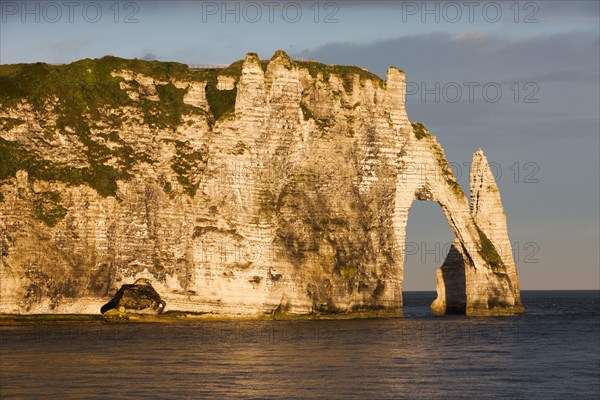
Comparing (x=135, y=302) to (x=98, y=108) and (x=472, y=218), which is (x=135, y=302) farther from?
(x=472, y=218)

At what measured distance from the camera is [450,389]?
57594 millimetres

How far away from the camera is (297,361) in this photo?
69.4 m

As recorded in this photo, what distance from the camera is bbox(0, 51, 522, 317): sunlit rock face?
98000mm

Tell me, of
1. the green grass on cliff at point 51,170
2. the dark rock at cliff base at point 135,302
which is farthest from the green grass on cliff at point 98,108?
the dark rock at cliff base at point 135,302

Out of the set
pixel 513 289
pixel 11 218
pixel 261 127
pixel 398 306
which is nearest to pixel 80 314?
pixel 11 218

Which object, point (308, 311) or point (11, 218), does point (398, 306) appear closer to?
point (308, 311)

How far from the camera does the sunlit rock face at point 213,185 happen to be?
98.0m

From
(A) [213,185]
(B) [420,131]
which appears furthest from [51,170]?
(B) [420,131]

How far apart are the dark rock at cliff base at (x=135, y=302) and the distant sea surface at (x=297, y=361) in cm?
306

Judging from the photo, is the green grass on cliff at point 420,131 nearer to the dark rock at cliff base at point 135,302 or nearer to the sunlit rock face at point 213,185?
the sunlit rock face at point 213,185

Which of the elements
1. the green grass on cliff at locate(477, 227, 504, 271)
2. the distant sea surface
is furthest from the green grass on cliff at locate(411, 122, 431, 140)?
the distant sea surface

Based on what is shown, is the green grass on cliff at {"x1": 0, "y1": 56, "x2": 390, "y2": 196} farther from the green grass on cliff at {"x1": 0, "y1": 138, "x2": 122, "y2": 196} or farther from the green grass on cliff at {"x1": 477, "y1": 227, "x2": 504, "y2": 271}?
the green grass on cliff at {"x1": 477, "y1": 227, "x2": 504, "y2": 271}

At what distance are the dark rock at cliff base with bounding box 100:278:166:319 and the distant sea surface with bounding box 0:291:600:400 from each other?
10.0 ft

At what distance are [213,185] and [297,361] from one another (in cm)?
3643
